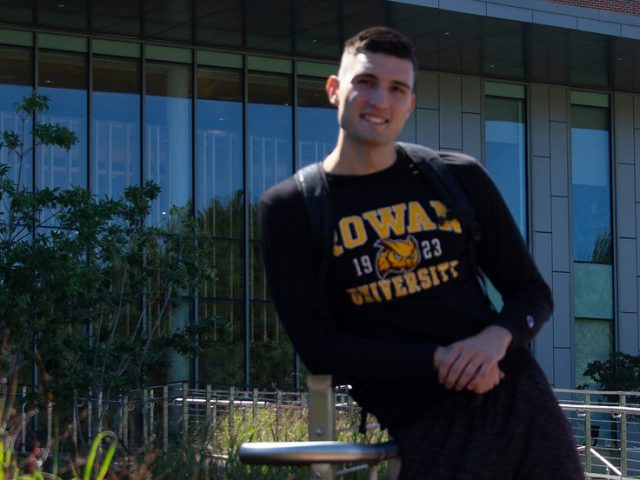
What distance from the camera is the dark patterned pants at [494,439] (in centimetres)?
272

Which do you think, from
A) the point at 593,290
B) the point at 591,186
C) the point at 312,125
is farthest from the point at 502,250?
the point at 591,186

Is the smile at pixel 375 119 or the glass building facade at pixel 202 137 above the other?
the glass building facade at pixel 202 137

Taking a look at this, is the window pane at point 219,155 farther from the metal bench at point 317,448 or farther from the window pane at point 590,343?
the metal bench at point 317,448

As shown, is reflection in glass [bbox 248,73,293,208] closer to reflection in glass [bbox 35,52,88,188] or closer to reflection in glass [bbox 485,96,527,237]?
reflection in glass [bbox 35,52,88,188]

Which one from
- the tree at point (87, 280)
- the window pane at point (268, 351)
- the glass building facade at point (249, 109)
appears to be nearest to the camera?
the tree at point (87, 280)

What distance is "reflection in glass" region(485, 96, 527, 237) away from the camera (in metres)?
25.5

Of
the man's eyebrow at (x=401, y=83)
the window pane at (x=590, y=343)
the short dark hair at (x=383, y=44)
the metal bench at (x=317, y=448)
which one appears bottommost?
the window pane at (x=590, y=343)

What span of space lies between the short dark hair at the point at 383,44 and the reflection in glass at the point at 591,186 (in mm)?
23708

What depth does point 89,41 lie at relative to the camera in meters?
21.8

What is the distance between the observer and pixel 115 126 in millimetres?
21906

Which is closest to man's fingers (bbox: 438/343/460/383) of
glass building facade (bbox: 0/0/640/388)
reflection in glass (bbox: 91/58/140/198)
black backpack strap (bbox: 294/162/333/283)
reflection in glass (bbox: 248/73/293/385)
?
black backpack strap (bbox: 294/162/333/283)

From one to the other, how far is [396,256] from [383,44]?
1.52ft

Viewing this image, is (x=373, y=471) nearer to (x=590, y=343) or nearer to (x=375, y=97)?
(x=375, y=97)

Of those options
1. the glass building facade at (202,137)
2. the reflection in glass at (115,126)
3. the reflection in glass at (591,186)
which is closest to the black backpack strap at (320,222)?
the glass building facade at (202,137)
